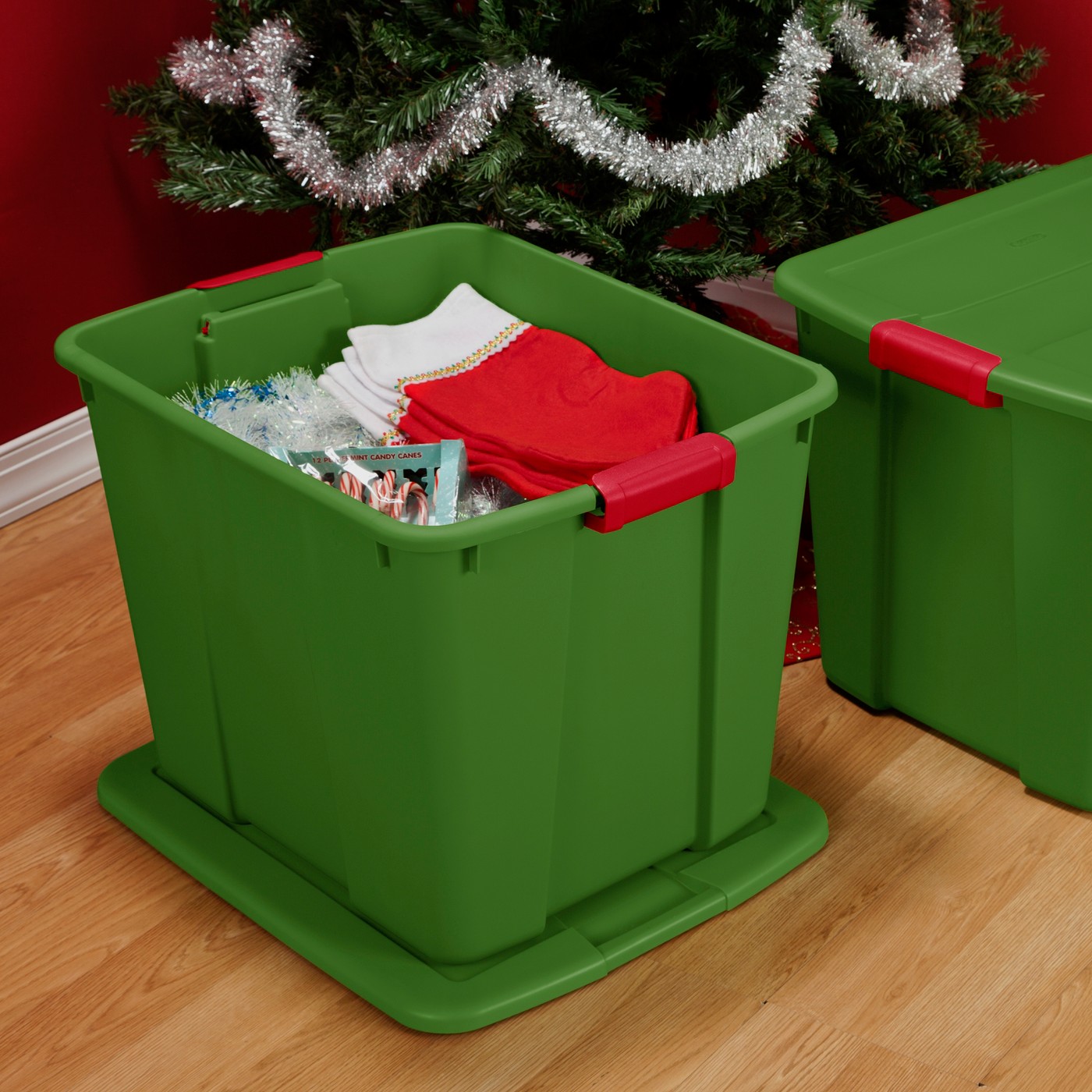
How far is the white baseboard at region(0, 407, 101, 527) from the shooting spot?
1828 millimetres

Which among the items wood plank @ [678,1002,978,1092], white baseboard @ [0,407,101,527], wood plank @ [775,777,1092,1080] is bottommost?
wood plank @ [678,1002,978,1092]

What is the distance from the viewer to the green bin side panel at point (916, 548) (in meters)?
1.25

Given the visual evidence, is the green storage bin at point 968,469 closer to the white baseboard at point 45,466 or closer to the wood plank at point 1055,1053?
the wood plank at point 1055,1053

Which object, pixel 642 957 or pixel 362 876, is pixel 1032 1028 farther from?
pixel 362 876

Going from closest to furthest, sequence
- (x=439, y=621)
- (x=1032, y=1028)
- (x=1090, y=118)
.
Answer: (x=439, y=621) → (x=1032, y=1028) → (x=1090, y=118)

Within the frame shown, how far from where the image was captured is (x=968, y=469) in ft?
4.09

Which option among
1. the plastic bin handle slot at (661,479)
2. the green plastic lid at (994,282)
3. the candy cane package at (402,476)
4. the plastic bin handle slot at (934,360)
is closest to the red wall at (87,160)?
the green plastic lid at (994,282)

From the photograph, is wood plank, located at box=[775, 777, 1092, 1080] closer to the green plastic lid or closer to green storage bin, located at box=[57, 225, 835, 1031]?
green storage bin, located at box=[57, 225, 835, 1031]

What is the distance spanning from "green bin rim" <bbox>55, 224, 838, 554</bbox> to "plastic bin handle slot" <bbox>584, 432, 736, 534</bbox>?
0.04 feet

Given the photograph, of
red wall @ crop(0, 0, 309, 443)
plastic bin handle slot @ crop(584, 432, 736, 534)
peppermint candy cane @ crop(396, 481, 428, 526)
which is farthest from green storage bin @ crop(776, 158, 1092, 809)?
red wall @ crop(0, 0, 309, 443)

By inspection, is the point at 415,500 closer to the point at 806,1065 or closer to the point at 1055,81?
the point at 806,1065

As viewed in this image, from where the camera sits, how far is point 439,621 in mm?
949

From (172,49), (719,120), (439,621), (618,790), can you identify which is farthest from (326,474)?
(172,49)

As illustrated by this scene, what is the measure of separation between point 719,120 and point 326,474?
1.94ft
